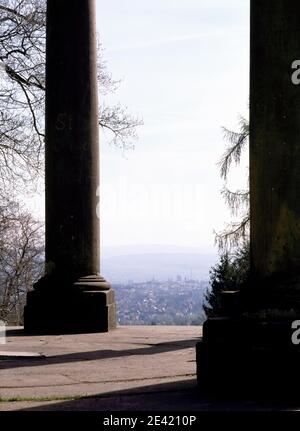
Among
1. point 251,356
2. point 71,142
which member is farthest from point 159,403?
point 71,142

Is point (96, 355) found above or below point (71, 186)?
below

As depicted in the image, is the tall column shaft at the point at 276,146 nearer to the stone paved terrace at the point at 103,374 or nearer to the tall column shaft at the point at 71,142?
the stone paved terrace at the point at 103,374

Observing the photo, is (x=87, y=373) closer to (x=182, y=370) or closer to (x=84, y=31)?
(x=182, y=370)

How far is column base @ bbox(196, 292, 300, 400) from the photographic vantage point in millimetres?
7441

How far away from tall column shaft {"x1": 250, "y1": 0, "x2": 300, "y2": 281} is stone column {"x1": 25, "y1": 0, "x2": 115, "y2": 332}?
6.86 meters

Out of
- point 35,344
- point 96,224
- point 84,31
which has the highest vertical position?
point 84,31

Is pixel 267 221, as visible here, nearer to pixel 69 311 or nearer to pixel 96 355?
pixel 96 355

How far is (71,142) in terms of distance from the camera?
49.0ft

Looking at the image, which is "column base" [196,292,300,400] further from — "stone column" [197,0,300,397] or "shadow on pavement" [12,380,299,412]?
"shadow on pavement" [12,380,299,412]


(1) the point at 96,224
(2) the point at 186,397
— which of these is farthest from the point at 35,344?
(2) the point at 186,397

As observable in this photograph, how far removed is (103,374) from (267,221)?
265 centimetres

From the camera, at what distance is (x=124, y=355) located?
1122cm

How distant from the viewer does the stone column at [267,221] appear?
7707mm

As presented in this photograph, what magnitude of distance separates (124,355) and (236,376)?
12.0 feet
